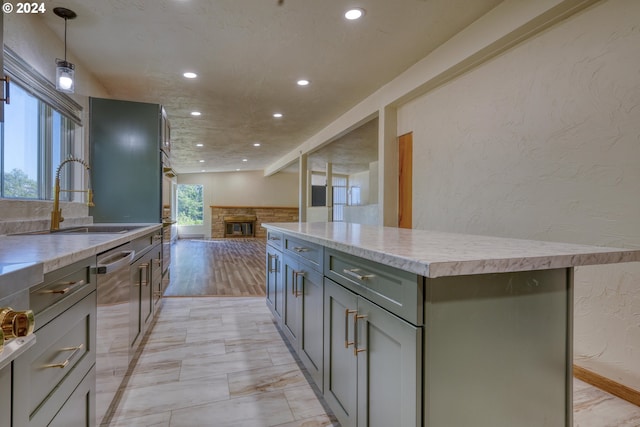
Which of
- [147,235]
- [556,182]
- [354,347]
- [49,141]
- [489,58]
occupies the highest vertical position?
[489,58]

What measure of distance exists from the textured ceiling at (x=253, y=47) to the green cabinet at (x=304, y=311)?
1857 millimetres

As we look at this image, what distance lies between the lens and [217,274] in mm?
5156

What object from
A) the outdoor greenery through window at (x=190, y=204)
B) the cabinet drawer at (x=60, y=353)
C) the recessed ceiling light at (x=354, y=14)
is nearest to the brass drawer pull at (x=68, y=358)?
the cabinet drawer at (x=60, y=353)

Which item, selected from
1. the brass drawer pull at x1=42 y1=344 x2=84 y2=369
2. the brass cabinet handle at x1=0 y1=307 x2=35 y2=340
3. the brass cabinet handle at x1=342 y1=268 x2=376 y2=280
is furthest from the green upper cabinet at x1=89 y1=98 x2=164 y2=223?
the brass cabinet handle at x1=0 y1=307 x2=35 y2=340

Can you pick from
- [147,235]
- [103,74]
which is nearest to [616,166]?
[147,235]

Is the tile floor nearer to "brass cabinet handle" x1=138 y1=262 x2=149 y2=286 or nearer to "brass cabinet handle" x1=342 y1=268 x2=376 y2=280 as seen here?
"brass cabinet handle" x1=138 y1=262 x2=149 y2=286

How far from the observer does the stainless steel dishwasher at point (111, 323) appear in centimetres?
130

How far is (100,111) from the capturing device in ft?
10.2

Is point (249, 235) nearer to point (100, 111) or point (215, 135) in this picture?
point (215, 135)

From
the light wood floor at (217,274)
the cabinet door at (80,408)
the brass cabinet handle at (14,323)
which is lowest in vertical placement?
the light wood floor at (217,274)

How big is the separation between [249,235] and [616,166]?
11.2 m

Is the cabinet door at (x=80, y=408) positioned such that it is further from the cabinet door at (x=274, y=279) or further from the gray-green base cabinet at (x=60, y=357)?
the cabinet door at (x=274, y=279)

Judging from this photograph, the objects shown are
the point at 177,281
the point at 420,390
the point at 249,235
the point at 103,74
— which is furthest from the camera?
the point at 249,235

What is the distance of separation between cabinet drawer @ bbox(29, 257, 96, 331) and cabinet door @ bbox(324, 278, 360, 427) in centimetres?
93
